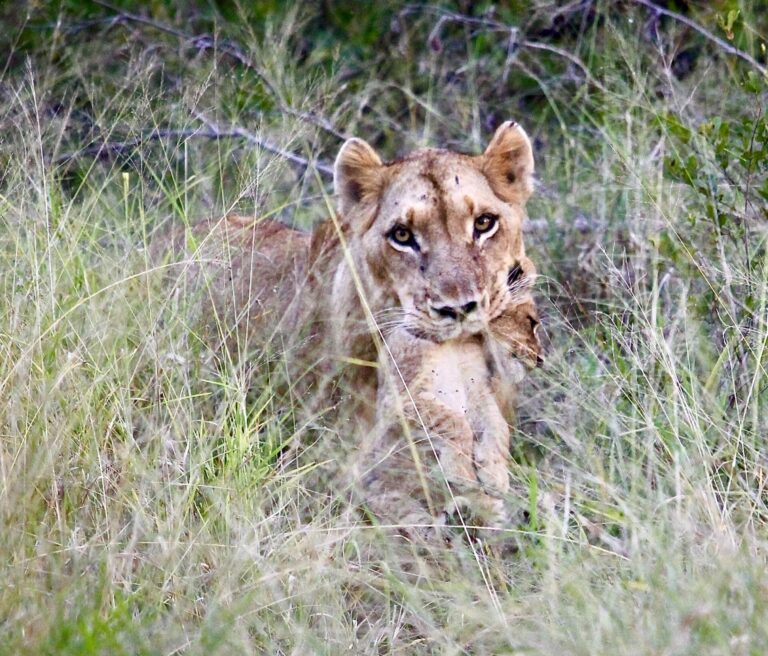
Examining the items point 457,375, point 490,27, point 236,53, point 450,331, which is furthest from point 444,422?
point 490,27

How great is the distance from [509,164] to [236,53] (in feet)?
7.69

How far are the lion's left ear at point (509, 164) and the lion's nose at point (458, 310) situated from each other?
2.29ft

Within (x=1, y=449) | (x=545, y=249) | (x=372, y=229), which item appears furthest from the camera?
(x=545, y=249)

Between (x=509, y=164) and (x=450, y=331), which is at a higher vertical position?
(x=509, y=164)

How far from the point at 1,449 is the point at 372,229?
1.54m

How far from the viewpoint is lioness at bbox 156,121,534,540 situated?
168 inches

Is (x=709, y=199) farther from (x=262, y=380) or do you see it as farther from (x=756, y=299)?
(x=262, y=380)

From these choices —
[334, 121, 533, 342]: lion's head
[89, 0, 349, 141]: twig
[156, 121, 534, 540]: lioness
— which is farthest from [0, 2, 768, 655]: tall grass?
[334, 121, 533, 342]: lion's head

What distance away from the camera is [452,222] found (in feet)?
14.4

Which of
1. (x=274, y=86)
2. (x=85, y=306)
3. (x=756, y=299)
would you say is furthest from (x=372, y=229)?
(x=274, y=86)

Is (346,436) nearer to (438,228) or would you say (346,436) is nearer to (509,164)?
(438,228)

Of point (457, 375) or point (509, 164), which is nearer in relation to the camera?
point (457, 375)

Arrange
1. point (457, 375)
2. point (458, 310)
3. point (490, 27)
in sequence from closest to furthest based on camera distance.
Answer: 1. point (458, 310)
2. point (457, 375)
3. point (490, 27)

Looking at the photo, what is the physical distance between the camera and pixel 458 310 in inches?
162
